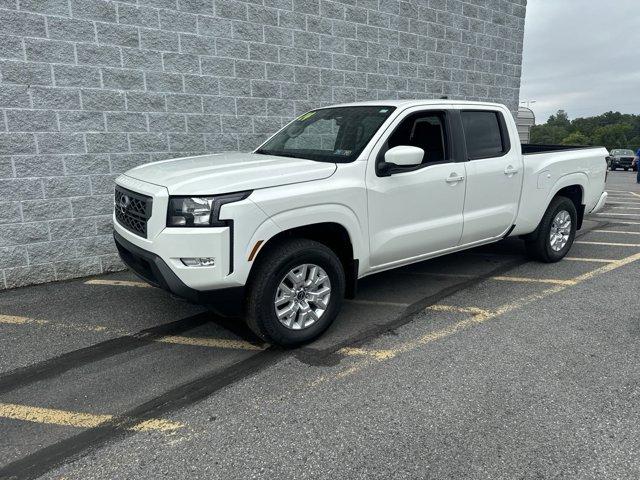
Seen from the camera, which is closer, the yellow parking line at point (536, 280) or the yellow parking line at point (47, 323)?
the yellow parking line at point (47, 323)

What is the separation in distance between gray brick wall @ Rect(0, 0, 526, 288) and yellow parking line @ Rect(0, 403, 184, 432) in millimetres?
2835

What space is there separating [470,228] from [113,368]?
3471 millimetres

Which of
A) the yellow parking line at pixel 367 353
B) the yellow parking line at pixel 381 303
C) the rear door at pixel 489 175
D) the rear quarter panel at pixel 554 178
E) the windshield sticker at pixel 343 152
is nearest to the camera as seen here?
the yellow parking line at pixel 367 353

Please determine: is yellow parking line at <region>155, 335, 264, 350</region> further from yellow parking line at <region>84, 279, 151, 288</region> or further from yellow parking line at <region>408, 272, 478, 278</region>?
yellow parking line at <region>408, 272, 478, 278</region>

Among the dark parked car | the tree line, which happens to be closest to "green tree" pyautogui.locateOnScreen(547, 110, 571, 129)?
the tree line

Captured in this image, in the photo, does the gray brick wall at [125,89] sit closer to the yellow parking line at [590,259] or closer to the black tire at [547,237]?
the black tire at [547,237]

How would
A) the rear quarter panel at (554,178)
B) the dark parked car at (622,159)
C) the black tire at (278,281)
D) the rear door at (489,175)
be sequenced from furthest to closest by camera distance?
the dark parked car at (622,159), the rear quarter panel at (554,178), the rear door at (489,175), the black tire at (278,281)

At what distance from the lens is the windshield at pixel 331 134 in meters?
4.27

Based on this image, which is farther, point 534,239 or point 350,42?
point 350,42

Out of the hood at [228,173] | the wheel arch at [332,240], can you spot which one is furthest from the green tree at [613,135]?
the hood at [228,173]

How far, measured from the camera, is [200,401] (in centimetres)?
316

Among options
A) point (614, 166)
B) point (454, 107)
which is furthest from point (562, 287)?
point (614, 166)

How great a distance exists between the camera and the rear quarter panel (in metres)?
5.63

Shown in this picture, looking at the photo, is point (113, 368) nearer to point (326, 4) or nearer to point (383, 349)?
point (383, 349)
